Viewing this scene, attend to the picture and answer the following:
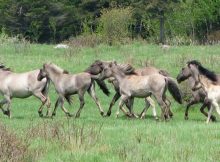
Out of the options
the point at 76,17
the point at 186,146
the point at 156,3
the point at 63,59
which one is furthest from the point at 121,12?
the point at 186,146

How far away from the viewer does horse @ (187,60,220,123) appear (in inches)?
710

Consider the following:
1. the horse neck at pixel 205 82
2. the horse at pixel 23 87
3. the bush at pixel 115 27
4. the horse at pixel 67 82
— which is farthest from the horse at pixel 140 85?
the bush at pixel 115 27

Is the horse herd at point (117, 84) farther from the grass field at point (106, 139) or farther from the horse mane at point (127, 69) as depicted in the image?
the grass field at point (106, 139)

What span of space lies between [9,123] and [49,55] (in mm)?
19775

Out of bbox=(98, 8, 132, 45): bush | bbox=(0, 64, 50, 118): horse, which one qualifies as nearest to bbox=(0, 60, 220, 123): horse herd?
bbox=(0, 64, 50, 118): horse

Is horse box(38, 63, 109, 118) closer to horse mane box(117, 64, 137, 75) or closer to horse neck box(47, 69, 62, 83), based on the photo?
horse neck box(47, 69, 62, 83)

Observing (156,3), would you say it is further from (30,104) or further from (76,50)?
(30,104)

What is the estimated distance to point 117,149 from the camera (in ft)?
40.5

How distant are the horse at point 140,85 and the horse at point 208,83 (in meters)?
0.76

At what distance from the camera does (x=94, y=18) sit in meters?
69.2

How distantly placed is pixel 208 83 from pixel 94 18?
2014 inches

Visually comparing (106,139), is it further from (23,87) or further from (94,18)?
(94,18)

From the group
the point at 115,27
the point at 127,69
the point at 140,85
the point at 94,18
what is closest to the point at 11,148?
the point at 140,85

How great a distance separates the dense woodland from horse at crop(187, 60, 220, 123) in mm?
38077
